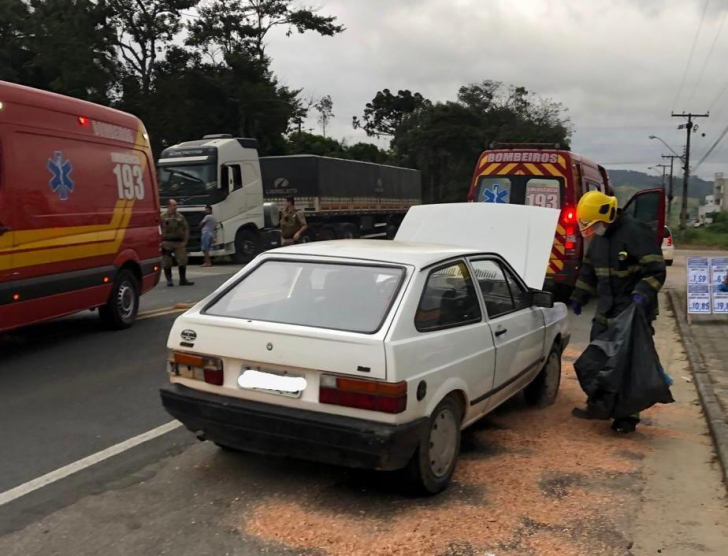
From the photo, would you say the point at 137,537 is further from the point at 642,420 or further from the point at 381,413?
the point at 642,420

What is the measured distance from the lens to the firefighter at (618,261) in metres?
5.20

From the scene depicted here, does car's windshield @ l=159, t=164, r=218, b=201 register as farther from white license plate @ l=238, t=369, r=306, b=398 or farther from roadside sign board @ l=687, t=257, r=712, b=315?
white license plate @ l=238, t=369, r=306, b=398

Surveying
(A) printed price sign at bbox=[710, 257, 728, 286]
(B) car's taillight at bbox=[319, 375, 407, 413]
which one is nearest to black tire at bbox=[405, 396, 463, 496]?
(B) car's taillight at bbox=[319, 375, 407, 413]

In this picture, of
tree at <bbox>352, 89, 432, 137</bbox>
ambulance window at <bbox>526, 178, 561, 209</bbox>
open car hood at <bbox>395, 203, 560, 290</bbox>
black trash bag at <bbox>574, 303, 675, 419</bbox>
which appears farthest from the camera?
tree at <bbox>352, 89, 432, 137</bbox>

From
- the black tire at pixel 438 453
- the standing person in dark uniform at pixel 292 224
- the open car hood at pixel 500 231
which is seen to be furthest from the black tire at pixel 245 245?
the black tire at pixel 438 453

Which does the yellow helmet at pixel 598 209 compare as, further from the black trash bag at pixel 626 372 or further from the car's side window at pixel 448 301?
the car's side window at pixel 448 301

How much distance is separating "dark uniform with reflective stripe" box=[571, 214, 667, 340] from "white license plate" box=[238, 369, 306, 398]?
2.80 metres

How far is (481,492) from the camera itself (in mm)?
4082

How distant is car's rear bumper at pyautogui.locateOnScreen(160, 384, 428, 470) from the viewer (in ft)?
11.7

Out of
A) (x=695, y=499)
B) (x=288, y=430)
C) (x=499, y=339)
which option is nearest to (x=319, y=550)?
(x=288, y=430)

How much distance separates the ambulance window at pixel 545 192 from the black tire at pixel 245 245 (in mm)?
9891

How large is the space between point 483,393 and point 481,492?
648 millimetres

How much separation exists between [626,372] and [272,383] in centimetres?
262

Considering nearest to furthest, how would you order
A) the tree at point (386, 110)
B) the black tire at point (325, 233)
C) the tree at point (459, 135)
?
the black tire at point (325, 233) < the tree at point (459, 135) < the tree at point (386, 110)
